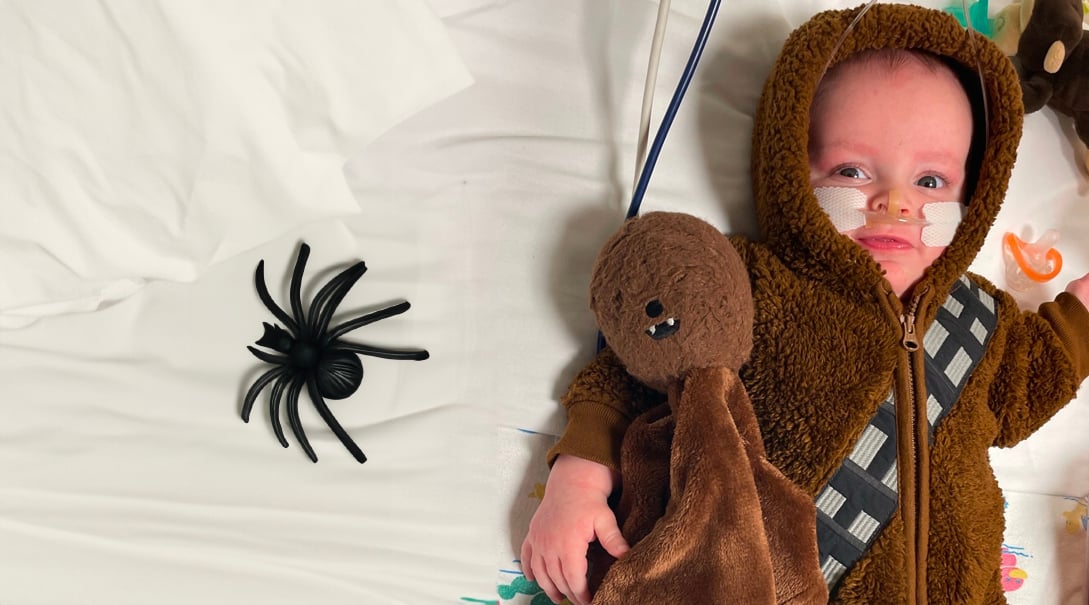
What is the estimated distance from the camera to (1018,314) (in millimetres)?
995

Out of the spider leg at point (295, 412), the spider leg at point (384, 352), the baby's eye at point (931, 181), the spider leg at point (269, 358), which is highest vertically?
the baby's eye at point (931, 181)

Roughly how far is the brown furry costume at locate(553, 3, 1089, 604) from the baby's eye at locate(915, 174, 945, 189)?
49mm

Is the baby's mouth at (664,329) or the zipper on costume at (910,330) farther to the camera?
the zipper on costume at (910,330)

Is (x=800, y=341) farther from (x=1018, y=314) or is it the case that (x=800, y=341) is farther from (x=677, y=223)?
(x=1018, y=314)

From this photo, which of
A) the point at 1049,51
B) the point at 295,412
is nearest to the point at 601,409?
the point at 295,412

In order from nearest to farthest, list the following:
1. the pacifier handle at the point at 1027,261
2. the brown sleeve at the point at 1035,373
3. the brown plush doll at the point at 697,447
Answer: the brown plush doll at the point at 697,447
the brown sleeve at the point at 1035,373
the pacifier handle at the point at 1027,261

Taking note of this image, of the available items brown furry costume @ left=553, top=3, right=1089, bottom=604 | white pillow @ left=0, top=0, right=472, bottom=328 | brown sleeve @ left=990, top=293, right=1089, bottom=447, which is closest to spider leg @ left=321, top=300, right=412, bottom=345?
white pillow @ left=0, top=0, right=472, bottom=328

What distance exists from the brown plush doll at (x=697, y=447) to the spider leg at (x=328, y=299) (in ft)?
0.99

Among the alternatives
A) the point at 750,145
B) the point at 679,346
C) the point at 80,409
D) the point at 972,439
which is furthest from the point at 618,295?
the point at 80,409

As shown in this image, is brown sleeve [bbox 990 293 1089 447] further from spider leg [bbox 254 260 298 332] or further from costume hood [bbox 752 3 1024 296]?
spider leg [bbox 254 260 298 332]

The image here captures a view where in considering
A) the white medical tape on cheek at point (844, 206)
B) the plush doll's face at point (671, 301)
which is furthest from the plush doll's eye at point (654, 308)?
the white medical tape on cheek at point (844, 206)

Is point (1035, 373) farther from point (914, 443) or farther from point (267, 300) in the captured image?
point (267, 300)

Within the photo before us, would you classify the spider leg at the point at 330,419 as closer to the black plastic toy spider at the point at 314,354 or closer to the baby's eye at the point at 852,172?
the black plastic toy spider at the point at 314,354

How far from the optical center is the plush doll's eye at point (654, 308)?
0.78 meters
